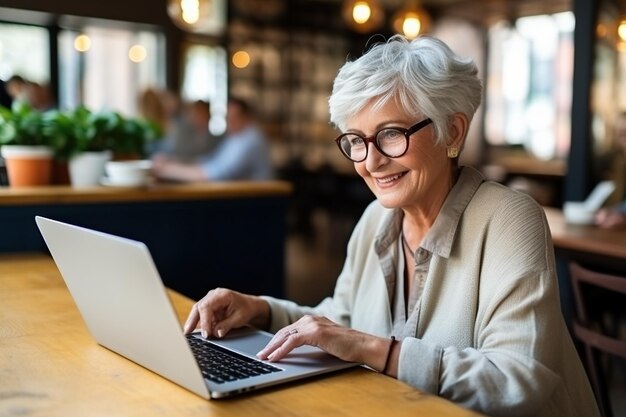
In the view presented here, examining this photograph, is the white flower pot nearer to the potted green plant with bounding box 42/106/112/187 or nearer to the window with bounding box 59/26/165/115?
the potted green plant with bounding box 42/106/112/187

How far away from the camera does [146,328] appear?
50.4 inches

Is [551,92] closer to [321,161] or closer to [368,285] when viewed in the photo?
[321,161]

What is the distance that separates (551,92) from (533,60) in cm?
53

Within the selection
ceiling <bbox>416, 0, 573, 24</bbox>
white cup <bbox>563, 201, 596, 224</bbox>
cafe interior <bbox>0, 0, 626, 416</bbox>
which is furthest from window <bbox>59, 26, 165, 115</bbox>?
white cup <bbox>563, 201, 596, 224</bbox>

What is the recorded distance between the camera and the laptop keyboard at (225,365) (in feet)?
4.28

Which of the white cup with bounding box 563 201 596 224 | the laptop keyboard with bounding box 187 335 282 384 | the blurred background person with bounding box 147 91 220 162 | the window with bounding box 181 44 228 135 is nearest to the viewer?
the laptop keyboard with bounding box 187 335 282 384

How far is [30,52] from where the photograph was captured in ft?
26.5

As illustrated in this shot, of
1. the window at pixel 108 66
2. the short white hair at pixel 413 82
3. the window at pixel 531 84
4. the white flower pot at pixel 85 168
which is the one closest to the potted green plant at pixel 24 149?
the white flower pot at pixel 85 168

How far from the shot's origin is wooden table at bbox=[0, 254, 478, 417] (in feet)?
3.89

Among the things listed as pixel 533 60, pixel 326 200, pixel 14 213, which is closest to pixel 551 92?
pixel 533 60

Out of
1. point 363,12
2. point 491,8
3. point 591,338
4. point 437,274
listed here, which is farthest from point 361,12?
point 491,8

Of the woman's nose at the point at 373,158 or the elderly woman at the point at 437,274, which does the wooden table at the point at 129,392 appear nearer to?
the elderly woman at the point at 437,274

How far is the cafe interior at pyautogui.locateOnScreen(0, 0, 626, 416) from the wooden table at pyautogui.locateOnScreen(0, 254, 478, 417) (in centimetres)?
136

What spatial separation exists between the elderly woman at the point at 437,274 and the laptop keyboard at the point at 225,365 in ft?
0.13
